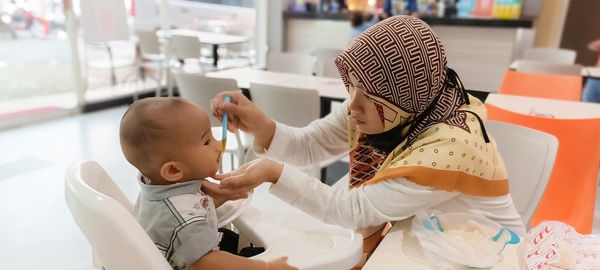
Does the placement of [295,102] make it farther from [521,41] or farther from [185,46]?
[521,41]

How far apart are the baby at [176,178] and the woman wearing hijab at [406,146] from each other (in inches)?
2.8

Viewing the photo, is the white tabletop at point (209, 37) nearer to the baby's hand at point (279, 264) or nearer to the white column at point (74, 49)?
the white column at point (74, 49)

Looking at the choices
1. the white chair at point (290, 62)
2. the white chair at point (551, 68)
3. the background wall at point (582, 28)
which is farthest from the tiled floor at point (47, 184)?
the background wall at point (582, 28)

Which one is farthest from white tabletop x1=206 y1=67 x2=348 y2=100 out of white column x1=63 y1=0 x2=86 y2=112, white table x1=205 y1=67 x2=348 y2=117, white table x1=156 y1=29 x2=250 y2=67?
white column x1=63 y1=0 x2=86 y2=112

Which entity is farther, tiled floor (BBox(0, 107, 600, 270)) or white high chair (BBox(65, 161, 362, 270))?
tiled floor (BBox(0, 107, 600, 270))

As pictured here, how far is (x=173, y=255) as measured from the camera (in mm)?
824

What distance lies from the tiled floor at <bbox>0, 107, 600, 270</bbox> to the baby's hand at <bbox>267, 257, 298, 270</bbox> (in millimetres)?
524

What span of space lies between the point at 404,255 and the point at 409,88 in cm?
36

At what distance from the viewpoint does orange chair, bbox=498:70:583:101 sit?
2.62 meters

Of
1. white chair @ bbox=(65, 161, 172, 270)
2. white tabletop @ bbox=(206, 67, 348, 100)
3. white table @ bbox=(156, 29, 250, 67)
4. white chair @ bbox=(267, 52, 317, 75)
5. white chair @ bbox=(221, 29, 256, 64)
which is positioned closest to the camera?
white chair @ bbox=(65, 161, 172, 270)

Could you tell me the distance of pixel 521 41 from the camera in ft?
16.7

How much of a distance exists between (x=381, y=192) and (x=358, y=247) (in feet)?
0.45

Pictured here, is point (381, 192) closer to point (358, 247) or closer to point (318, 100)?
point (358, 247)

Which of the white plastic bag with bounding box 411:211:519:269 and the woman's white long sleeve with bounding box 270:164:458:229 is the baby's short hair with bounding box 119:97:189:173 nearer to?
the woman's white long sleeve with bounding box 270:164:458:229
